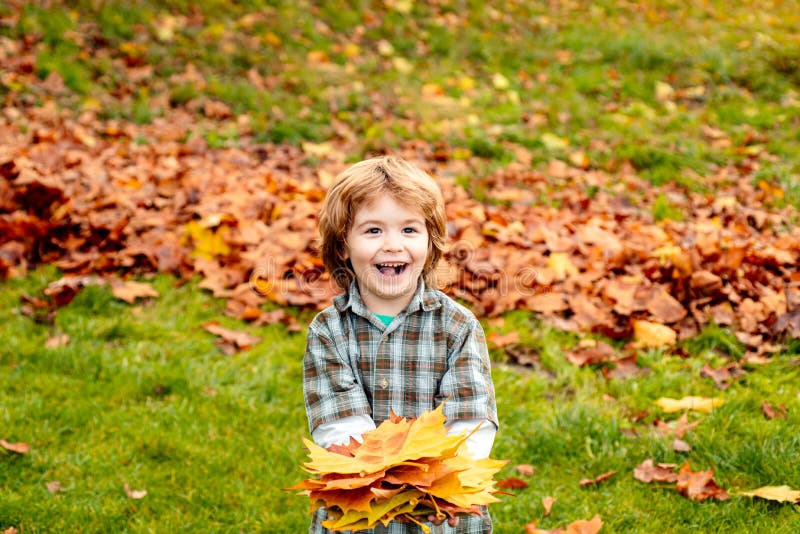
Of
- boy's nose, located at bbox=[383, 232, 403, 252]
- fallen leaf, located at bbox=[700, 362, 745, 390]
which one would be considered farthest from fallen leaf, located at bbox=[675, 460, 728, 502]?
boy's nose, located at bbox=[383, 232, 403, 252]

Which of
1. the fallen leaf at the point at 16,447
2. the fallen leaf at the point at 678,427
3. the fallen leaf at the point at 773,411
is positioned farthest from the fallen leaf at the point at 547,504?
the fallen leaf at the point at 16,447

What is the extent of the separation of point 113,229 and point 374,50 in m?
5.83

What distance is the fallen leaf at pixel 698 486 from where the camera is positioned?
8.82ft

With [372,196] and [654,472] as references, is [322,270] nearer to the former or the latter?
[654,472]

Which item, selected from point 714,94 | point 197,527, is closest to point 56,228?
point 197,527

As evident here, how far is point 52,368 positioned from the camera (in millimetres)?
3520

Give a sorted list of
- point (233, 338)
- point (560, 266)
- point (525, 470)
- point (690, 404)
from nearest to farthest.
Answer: point (525, 470)
point (690, 404)
point (233, 338)
point (560, 266)

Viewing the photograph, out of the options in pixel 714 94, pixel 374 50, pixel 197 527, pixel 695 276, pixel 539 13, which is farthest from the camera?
pixel 539 13

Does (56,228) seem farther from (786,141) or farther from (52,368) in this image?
(786,141)

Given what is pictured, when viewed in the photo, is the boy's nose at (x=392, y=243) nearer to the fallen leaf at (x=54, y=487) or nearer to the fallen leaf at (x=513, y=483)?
the fallen leaf at (x=513, y=483)

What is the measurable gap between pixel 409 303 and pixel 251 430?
1.49 meters

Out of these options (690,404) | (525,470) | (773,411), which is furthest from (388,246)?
(773,411)

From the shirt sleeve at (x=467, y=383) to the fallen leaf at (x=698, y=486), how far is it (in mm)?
1134

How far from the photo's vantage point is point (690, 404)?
3.18 meters
